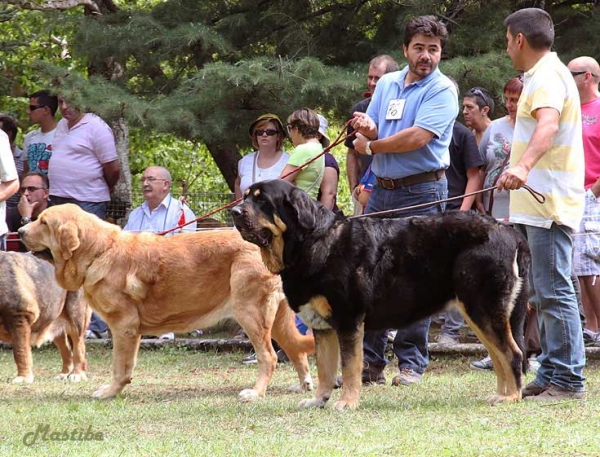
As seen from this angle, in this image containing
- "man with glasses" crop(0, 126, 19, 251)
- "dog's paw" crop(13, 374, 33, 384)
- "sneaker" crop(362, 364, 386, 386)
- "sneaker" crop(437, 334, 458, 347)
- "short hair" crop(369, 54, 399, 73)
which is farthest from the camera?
"sneaker" crop(437, 334, 458, 347)

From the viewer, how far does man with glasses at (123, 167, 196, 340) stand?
984cm

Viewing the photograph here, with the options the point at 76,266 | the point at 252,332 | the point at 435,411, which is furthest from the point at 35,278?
the point at 435,411

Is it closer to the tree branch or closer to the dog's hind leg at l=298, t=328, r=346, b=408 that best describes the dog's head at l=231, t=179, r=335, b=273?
the dog's hind leg at l=298, t=328, r=346, b=408

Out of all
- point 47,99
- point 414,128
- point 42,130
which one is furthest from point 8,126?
point 414,128

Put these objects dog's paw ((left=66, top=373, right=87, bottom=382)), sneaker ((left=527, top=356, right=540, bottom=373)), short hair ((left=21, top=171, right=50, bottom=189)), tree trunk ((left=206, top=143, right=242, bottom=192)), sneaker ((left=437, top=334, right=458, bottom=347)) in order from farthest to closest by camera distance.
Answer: tree trunk ((left=206, top=143, right=242, bottom=192)) < short hair ((left=21, top=171, right=50, bottom=189)) < sneaker ((left=437, top=334, right=458, bottom=347)) < dog's paw ((left=66, top=373, right=87, bottom=382)) < sneaker ((left=527, top=356, right=540, bottom=373))

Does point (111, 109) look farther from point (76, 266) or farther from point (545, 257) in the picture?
point (545, 257)

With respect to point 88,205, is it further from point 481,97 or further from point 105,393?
point 481,97

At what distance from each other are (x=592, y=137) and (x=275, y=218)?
3483 mm

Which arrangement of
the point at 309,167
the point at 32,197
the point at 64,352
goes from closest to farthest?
the point at 64,352
the point at 309,167
the point at 32,197

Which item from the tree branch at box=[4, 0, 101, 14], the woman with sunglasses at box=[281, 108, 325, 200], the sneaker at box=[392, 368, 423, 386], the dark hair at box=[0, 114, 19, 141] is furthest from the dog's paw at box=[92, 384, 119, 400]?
the tree branch at box=[4, 0, 101, 14]

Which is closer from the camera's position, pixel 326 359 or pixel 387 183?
pixel 326 359

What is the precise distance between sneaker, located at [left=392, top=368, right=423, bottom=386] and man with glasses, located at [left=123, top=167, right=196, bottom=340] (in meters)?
3.52

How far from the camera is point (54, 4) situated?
11.2 metres

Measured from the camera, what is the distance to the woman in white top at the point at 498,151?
836 cm
